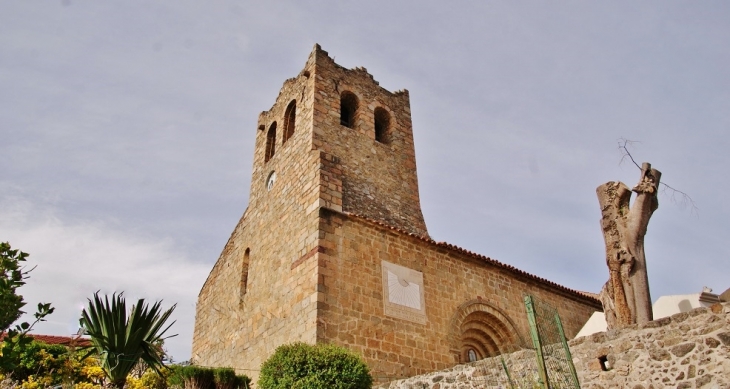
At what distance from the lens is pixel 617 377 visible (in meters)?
5.98

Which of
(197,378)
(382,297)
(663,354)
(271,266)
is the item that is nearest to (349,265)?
(382,297)

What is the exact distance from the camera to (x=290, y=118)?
1692 cm

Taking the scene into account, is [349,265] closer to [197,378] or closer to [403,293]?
[403,293]

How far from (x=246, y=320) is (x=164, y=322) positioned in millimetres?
4844

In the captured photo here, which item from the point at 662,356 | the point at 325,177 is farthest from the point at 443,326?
the point at 662,356

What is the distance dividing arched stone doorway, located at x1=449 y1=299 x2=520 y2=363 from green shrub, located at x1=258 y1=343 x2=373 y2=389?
468 centimetres

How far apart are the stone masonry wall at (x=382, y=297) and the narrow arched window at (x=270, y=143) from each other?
20.3ft

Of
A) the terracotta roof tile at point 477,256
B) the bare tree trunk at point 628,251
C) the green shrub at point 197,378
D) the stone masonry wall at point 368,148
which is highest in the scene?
the stone masonry wall at point 368,148

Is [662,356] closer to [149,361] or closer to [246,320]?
[149,361]

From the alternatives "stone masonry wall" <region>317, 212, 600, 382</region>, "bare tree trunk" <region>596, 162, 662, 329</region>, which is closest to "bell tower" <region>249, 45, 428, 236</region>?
"stone masonry wall" <region>317, 212, 600, 382</region>

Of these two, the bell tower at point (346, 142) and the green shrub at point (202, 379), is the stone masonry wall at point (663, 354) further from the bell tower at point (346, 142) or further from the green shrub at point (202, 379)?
the bell tower at point (346, 142)

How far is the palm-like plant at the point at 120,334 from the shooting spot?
25.9ft

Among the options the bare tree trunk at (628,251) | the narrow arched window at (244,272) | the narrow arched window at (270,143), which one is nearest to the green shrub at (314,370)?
the bare tree trunk at (628,251)

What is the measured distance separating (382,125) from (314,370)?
10555 mm
